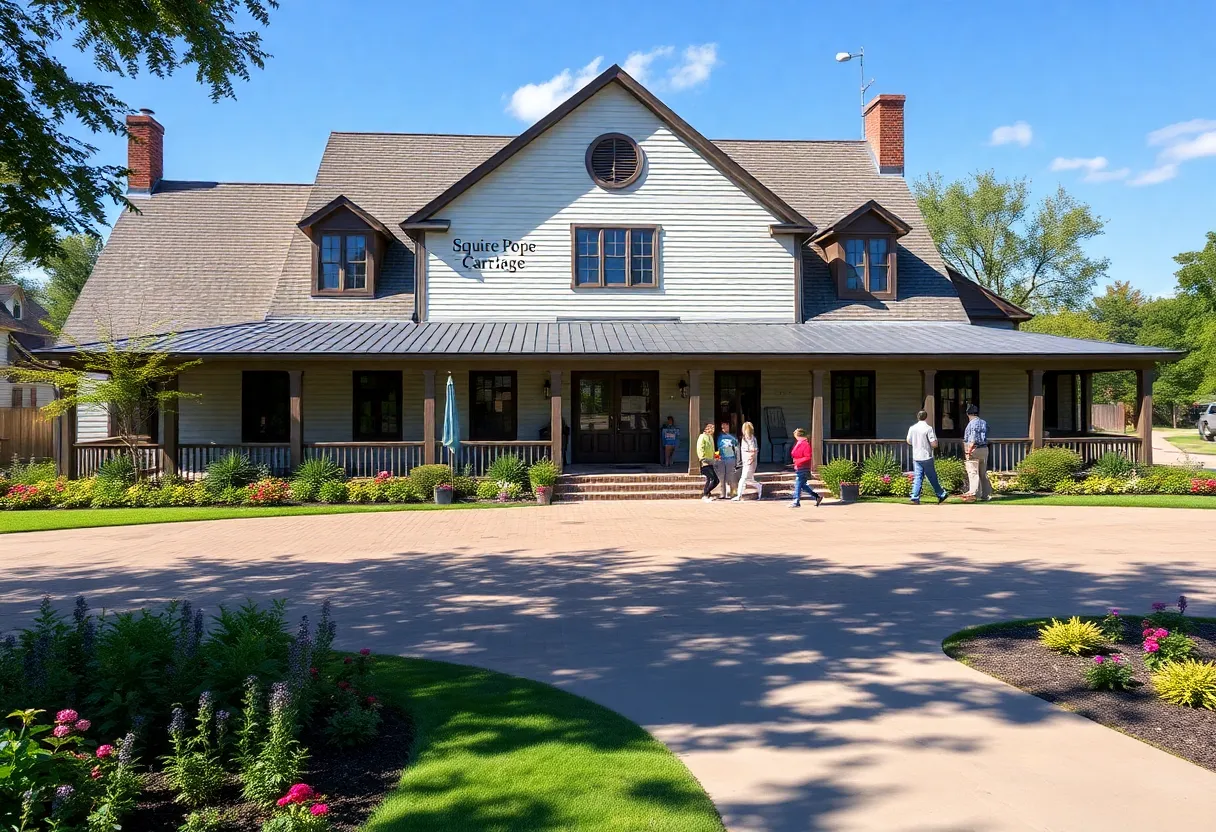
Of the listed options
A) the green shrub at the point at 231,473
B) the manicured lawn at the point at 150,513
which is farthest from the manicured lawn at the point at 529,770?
the green shrub at the point at 231,473

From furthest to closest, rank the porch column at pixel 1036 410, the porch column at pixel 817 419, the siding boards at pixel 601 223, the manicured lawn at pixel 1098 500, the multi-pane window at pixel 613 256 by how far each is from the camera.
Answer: the multi-pane window at pixel 613 256 < the siding boards at pixel 601 223 < the porch column at pixel 1036 410 < the porch column at pixel 817 419 < the manicured lawn at pixel 1098 500

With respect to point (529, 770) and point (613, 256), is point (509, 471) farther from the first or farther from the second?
point (529, 770)

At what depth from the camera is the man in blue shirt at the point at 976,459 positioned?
56.0 ft

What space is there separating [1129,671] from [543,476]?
12.7 metres

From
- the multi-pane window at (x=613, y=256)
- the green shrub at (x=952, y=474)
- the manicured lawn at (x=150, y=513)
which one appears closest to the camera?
the manicured lawn at (x=150, y=513)

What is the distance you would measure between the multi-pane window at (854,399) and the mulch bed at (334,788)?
735 inches

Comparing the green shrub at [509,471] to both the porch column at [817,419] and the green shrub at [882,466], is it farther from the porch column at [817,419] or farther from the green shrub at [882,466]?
the green shrub at [882,466]

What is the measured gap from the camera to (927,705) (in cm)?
538

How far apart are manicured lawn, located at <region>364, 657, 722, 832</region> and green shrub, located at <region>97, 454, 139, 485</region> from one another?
14.9m

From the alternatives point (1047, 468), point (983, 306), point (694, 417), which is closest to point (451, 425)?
point (694, 417)

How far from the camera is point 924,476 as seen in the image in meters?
17.3

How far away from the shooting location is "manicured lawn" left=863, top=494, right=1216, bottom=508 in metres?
16.5

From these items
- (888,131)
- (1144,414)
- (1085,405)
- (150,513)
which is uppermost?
(888,131)

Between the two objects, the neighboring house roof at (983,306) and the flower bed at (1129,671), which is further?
the neighboring house roof at (983,306)
